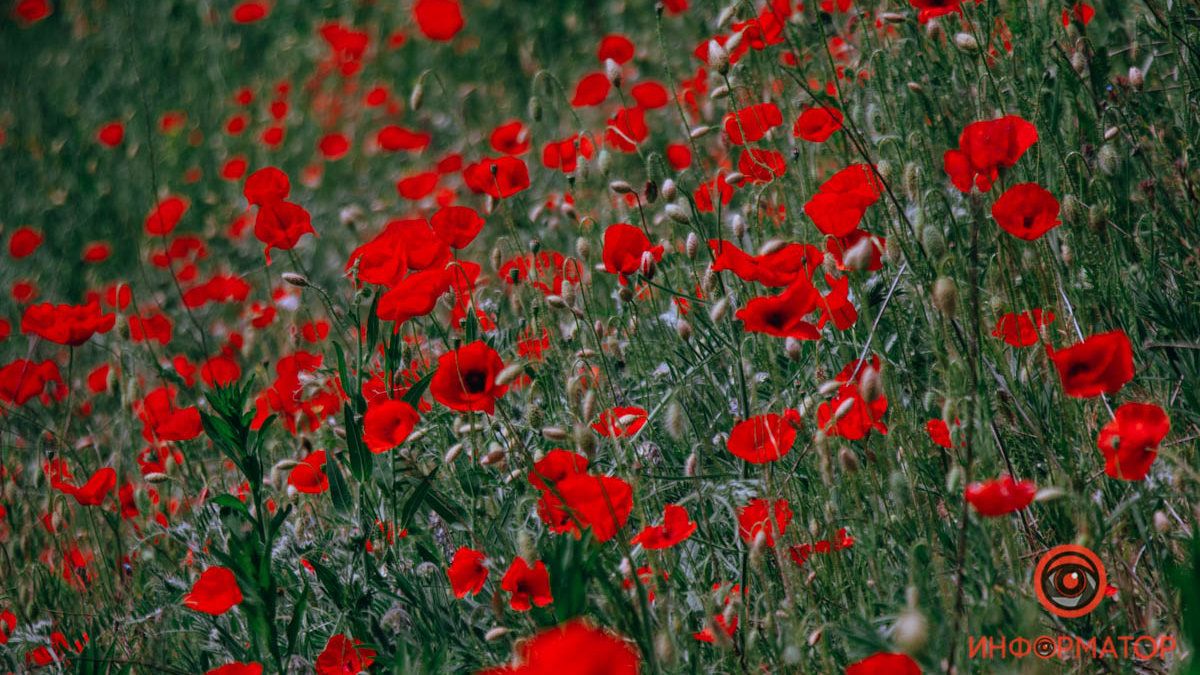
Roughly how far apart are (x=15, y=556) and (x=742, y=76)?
2.22 m

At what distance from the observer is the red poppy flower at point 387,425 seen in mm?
1721

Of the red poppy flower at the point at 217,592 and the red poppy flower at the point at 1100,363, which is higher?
the red poppy flower at the point at 1100,363

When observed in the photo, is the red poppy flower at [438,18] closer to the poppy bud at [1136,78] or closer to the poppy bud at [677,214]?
the poppy bud at [677,214]

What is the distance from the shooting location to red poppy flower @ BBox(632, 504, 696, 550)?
60.1 inches

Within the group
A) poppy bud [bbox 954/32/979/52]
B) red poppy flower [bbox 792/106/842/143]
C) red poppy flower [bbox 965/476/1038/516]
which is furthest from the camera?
red poppy flower [bbox 792/106/842/143]

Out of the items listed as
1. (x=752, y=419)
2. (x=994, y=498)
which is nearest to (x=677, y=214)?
(x=752, y=419)

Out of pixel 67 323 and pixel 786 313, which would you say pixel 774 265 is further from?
pixel 67 323

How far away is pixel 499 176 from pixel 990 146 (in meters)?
1.08

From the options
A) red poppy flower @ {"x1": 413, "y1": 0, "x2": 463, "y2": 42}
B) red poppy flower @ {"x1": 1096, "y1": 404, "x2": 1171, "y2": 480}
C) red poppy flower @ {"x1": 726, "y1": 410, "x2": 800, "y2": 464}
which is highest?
red poppy flower @ {"x1": 1096, "y1": 404, "x2": 1171, "y2": 480}

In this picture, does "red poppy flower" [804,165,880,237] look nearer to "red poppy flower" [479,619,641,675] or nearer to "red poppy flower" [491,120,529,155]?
"red poppy flower" [479,619,641,675]

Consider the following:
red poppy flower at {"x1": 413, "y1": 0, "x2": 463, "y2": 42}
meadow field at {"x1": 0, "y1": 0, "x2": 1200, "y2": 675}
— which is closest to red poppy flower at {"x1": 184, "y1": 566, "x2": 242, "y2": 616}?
meadow field at {"x1": 0, "y1": 0, "x2": 1200, "y2": 675}

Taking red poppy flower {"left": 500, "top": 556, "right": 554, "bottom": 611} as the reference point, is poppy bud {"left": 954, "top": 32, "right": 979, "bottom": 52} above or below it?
above

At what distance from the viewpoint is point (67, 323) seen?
2.73 m

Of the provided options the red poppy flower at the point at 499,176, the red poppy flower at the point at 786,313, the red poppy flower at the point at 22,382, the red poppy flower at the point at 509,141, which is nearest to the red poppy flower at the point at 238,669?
the red poppy flower at the point at 786,313
